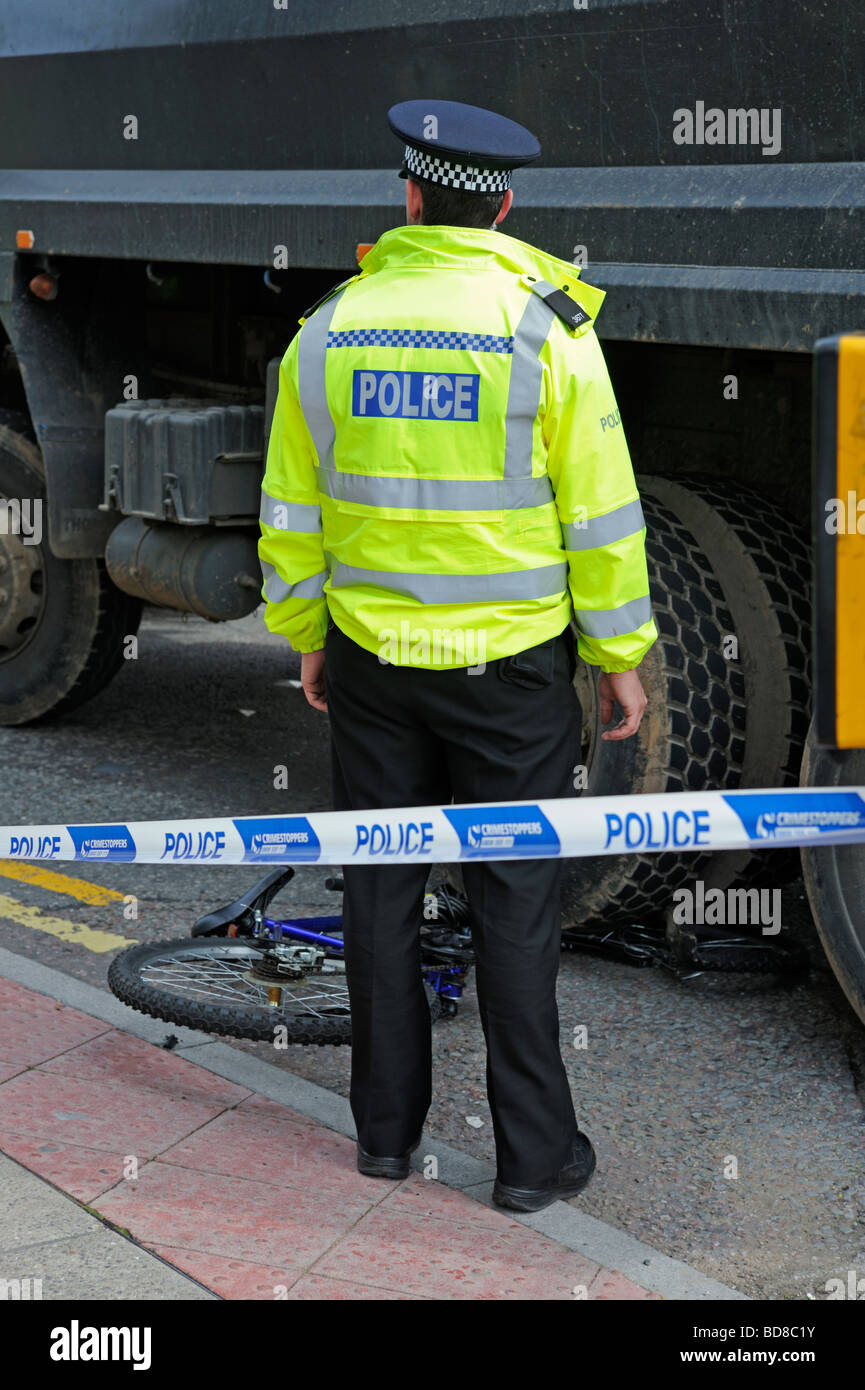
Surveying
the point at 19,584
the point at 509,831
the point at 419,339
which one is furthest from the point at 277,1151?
the point at 19,584

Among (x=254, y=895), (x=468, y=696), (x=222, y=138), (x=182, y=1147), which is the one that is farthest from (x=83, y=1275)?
(x=222, y=138)

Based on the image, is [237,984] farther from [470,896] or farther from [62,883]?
[62,883]

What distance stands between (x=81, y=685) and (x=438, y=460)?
3.77 meters

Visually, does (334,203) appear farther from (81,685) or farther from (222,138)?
(81,685)

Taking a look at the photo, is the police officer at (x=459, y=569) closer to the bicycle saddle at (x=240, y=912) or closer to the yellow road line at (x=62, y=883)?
the bicycle saddle at (x=240, y=912)

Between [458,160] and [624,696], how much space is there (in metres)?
0.99

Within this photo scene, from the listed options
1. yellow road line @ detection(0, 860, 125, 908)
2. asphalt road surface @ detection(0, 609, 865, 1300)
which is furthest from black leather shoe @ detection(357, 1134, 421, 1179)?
yellow road line @ detection(0, 860, 125, 908)

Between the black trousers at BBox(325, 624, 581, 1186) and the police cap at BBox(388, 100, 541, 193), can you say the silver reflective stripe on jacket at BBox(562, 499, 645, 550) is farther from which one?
the police cap at BBox(388, 100, 541, 193)

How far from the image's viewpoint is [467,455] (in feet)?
9.55

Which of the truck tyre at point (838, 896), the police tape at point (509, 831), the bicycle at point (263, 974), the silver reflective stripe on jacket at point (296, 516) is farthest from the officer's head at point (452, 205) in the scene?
the bicycle at point (263, 974)

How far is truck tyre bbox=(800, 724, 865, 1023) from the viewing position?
3.72 m

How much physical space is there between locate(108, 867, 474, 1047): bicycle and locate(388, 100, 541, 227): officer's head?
1.65 m

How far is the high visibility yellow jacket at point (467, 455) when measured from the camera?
289cm

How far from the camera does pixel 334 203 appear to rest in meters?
4.56
